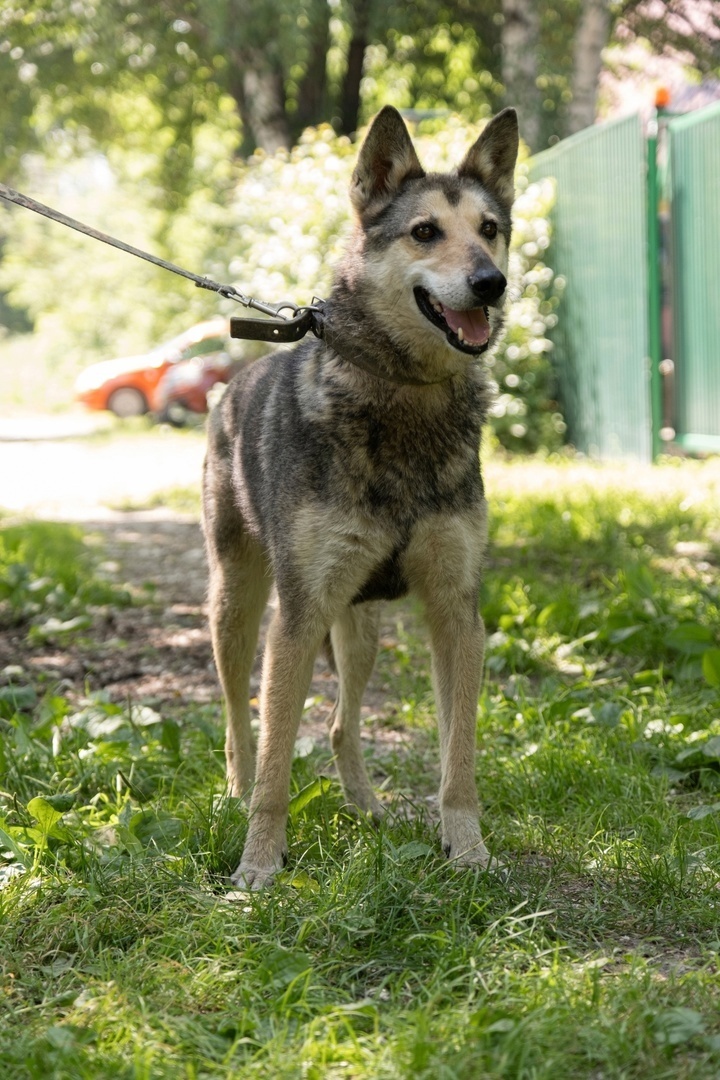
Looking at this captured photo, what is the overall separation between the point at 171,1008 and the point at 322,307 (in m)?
2.11

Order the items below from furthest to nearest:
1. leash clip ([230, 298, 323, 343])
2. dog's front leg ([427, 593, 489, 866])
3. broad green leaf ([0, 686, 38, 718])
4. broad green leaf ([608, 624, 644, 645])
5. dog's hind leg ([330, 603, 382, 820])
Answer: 1. broad green leaf ([608, 624, 644, 645])
2. broad green leaf ([0, 686, 38, 718])
3. dog's hind leg ([330, 603, 382, 820])
4. leash clip ([230, 298, 323, 343])
5. dog's front leg ([427, 593, 489, 866])

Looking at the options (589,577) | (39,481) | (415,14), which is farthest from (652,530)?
(415,14)

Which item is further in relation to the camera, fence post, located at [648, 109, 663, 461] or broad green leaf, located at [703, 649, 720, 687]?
fence post, located at [648, 109, 663, 461]

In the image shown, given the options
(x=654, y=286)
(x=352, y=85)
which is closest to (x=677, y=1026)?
(x=654, y=286)

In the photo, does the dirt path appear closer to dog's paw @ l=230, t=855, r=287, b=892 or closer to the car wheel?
dog's paw @ l=230, t=855, r=287, b=892

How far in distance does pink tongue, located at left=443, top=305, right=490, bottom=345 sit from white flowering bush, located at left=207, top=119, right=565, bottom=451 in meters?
7.97

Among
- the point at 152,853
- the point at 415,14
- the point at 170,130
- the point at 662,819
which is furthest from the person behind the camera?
the point at 170,130

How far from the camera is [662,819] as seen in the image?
3402 millimetres

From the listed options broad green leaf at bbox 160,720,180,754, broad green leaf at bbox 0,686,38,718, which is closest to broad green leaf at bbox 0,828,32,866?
broad green leaf at bbox 160,720,180,754

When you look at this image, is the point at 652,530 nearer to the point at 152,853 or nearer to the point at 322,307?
the point at 322,307

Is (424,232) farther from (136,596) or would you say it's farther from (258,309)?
(136,596)

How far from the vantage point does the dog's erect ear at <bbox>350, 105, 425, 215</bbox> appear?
11.6 ft

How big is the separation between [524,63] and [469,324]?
1230 centimetres

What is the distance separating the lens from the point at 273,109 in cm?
1620
